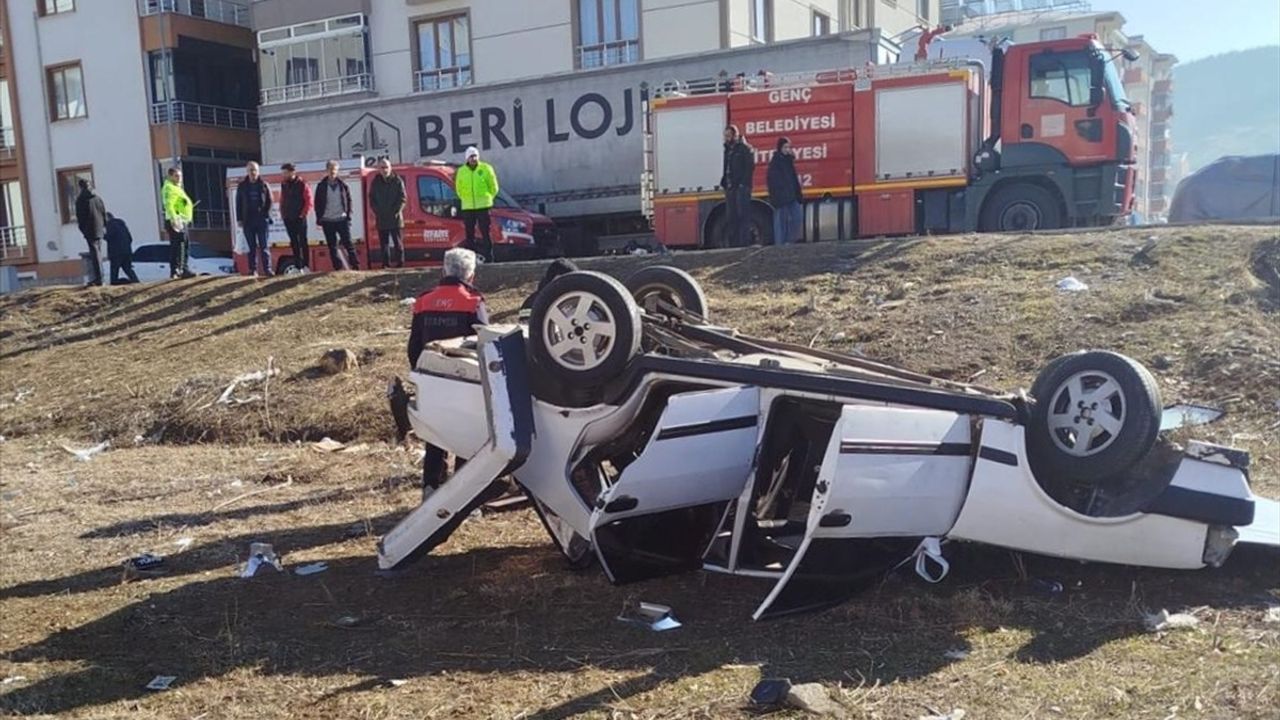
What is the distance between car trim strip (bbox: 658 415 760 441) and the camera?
425cm

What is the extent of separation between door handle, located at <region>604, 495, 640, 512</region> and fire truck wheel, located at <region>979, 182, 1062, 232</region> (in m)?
11.1

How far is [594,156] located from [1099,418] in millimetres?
17849

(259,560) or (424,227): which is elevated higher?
(424,227)

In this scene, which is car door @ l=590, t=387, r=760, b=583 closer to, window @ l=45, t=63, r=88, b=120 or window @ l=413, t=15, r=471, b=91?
window @ l=413, t=15, r=471, b=91

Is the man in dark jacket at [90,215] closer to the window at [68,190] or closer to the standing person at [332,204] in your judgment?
the standing person at [332,204]

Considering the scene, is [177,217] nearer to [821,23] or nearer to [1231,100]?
[821,23]

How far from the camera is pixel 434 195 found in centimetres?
1861

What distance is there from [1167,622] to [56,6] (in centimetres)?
3777

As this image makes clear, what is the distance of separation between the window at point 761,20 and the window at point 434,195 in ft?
37.3

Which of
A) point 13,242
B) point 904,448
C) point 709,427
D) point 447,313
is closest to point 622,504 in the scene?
point 709,427

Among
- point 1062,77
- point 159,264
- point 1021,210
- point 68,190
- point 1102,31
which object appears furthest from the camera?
point 1102,31

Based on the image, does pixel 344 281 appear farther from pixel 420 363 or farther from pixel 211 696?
pixel 211 696

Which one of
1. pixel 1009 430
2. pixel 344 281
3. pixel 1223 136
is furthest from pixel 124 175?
pixel 1223 136

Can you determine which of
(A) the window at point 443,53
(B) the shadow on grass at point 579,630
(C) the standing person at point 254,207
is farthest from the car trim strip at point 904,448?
(A) the window at point 443,53
